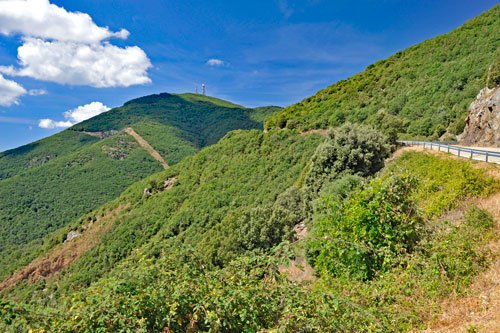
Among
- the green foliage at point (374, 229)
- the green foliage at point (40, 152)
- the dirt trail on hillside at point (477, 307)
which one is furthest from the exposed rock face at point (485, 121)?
the green foliage at point (40, 152)

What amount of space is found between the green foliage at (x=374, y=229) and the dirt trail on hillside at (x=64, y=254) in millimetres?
49552

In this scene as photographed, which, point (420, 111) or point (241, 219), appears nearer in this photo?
point (241, 219)

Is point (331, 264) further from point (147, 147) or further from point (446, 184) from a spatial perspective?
point (147, 147)

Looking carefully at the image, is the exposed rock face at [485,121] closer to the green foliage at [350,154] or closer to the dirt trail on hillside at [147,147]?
the green foliage at [350,154]

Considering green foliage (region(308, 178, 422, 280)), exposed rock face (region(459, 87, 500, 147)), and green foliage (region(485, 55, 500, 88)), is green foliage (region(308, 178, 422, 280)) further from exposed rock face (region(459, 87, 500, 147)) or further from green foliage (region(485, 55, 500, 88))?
green foliage (region(485, 55, 500, 88))

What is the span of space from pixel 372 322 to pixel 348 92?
39717 mm

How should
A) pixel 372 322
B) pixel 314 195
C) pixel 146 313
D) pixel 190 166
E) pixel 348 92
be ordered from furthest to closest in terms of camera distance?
pixel 190 166 → pixel 348 92 → pixel 314 195 → pixel 372 322 → pixel 146 313

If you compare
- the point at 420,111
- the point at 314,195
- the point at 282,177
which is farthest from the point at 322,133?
the point at 314,195

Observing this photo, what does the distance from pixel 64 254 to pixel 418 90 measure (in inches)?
2340

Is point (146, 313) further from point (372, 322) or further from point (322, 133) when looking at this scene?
point (322, 133)

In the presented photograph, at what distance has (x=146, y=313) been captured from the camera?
3.62m

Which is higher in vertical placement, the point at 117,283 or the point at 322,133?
the point at 322,133

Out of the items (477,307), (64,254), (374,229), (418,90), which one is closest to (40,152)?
(64,254)

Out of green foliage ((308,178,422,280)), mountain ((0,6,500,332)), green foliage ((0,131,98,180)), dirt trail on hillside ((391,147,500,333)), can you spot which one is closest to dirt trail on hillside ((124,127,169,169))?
green foliage ((0,131,98,180))
